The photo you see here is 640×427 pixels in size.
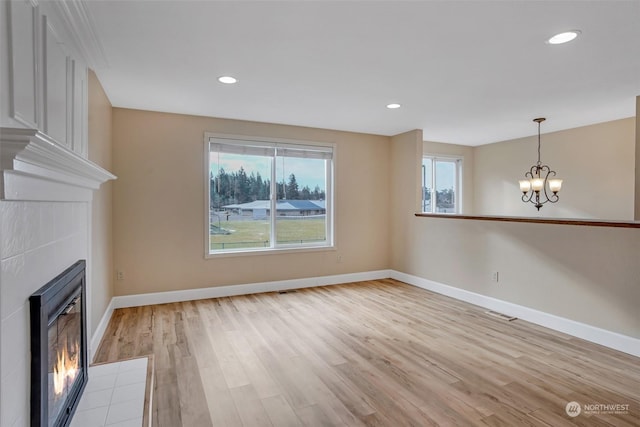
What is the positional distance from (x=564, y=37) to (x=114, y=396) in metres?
3.75

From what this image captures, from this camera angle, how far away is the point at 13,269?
1178 mm

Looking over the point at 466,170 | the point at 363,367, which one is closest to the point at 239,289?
the point at 363,367

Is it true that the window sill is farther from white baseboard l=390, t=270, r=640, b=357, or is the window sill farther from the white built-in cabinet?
the white built-in cabinet

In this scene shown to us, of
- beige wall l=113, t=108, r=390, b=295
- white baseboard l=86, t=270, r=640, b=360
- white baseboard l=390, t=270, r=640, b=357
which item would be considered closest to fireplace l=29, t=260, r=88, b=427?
white baseboard l=86, t=270, r=640, b=360

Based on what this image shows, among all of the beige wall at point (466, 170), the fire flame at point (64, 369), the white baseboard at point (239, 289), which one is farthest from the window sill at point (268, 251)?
the beige wall at point (466, 170)

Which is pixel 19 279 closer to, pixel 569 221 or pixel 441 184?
pixel 569 221

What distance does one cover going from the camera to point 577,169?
514 cm

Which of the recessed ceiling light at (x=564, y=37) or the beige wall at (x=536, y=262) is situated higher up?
the recessed ceiling light at (x=564, y=37)

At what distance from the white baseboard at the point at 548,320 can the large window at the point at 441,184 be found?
2.15m

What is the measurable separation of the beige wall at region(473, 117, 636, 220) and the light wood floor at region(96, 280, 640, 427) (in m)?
2.72

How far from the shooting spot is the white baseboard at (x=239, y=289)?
13.5 feet

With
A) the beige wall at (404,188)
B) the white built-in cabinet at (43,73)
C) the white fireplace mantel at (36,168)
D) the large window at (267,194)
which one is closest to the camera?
the white fireplace mantel at (36,168)

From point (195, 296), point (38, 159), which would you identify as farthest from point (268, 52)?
point (195, 296)

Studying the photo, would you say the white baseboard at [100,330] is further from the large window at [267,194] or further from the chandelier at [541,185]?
the chandelier at [541,185]
